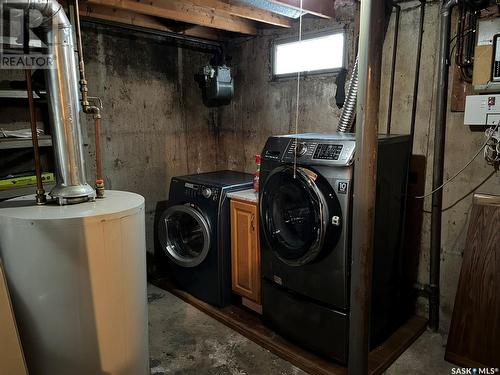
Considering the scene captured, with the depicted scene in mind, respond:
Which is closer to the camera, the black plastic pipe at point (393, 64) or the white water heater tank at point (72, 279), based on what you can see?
the white water heater tank at point (72, 279)

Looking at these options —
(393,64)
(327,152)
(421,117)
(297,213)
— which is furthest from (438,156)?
(297,213)

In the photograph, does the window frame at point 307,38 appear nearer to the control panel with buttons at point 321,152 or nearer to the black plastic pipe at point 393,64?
the black plastic pipe at point 393,64

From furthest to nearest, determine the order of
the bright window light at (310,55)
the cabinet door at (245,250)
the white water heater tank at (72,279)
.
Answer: the bright window light at (310,55) → the cabinet door at (245,250) → the white water heater tank at (72,279)

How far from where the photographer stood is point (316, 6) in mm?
2520

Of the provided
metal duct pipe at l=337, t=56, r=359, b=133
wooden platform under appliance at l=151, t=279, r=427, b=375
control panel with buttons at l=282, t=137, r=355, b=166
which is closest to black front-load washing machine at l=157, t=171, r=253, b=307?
wooden platform under appliance at l=151, t=279, r=427, b=375

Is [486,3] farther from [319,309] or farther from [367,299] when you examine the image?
[319,309]

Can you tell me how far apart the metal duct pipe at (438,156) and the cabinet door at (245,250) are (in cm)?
118

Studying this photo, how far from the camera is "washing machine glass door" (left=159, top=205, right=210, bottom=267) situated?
2.98m

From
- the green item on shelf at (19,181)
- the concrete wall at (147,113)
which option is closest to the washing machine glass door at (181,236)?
the concrete wall at (147,113)

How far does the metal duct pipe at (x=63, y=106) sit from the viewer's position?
5.08 feet

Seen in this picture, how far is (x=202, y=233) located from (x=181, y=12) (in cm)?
169

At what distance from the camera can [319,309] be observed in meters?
2.14

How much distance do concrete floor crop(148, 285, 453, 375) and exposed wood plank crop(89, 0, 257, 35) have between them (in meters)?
2.23

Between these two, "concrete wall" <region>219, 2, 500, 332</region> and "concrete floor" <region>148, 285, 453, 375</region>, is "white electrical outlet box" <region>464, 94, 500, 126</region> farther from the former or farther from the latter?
"concrete floor" <region>148, 285, 453, 375</region>
